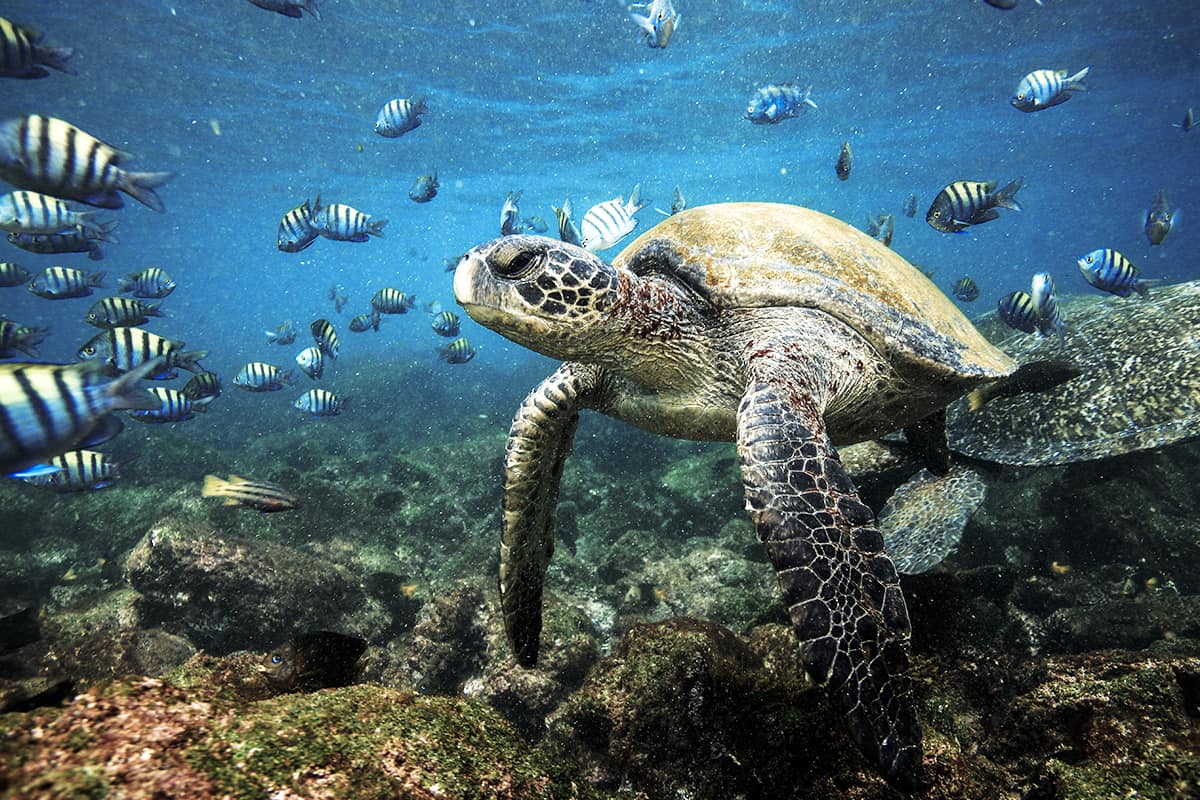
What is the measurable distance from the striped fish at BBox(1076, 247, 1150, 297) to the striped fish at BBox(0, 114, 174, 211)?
26.3 ft

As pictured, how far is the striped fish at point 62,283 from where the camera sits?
19.9ft

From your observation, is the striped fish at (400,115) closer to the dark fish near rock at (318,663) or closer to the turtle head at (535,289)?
the turtle head at (535,289)

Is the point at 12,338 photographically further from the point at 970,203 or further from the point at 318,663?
the point at 970,203

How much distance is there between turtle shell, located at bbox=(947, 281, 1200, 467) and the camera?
13.0 ft

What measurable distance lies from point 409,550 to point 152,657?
3.47m

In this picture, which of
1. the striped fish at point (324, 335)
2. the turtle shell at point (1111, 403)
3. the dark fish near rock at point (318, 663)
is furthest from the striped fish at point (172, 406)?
the turtle shell at point (1111, 403)

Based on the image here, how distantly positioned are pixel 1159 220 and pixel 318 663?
31.5 ft

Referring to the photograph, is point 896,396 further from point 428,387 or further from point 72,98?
point 72,98

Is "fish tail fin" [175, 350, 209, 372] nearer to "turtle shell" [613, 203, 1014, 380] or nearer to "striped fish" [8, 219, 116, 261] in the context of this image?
"striped fish" [8, 219, 116, 261]

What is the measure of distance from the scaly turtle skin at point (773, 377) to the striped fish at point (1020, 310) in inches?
63.0

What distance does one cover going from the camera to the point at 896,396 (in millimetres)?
3510

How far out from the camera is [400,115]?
669cm

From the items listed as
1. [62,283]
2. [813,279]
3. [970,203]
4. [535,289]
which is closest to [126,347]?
A: [62,283]

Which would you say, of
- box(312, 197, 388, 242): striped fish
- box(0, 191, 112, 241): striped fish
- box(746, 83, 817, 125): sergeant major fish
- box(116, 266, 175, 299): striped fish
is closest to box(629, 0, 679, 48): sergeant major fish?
box(746, 83, 817, 125): sergeant major fish
